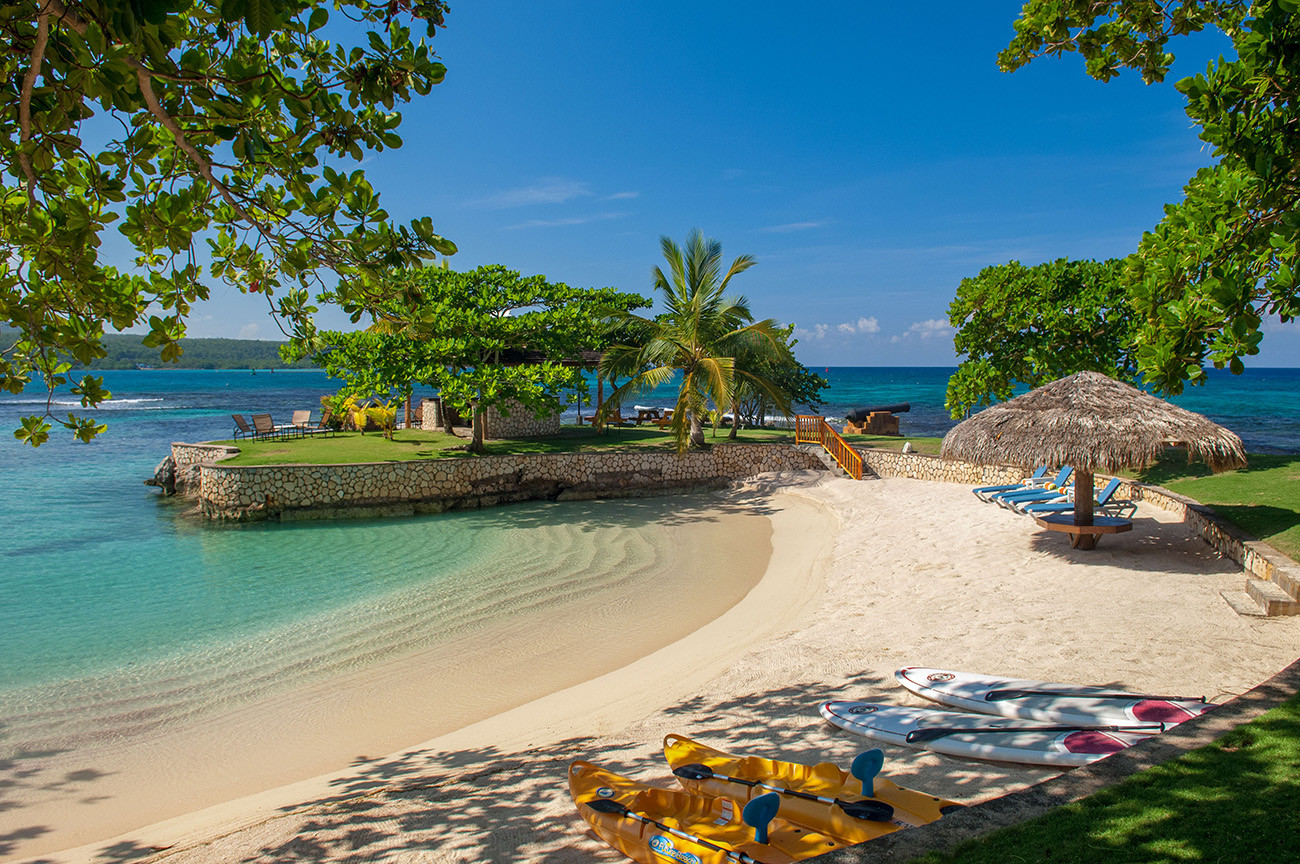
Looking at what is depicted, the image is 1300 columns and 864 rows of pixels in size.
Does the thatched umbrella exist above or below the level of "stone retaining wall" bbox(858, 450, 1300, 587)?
above

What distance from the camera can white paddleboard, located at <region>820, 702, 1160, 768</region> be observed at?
4.31m

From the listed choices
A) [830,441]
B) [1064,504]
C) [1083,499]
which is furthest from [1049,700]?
[830,441]

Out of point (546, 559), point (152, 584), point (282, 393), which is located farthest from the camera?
point (282, 393)

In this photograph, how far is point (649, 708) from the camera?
257 inches

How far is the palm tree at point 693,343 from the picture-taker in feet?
62.6

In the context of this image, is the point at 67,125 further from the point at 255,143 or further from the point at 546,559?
the point at 546,559

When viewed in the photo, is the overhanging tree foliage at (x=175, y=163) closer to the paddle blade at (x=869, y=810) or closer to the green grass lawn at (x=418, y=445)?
the paddle blade at (x=869, y=810)

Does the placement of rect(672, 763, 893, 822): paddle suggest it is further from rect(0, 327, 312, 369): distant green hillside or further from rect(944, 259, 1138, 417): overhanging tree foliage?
rect(0, 327, 312, 369): distant green hillside

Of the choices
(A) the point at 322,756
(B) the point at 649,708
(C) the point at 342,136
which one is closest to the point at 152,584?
(A) the point at 322,756

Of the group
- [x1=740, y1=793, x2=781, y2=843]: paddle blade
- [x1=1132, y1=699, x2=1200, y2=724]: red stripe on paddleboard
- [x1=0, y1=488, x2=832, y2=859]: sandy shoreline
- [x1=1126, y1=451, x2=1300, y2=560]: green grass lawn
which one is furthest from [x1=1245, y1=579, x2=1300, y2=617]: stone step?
[x1=740, y1=793, x2=781, y2=843]: paddle blade

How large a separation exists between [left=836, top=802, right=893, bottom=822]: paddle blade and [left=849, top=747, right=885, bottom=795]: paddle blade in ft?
0.39

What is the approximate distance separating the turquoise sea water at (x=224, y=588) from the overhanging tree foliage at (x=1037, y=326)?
984cm

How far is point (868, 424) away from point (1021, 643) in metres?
20.1

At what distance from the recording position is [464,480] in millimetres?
18281
